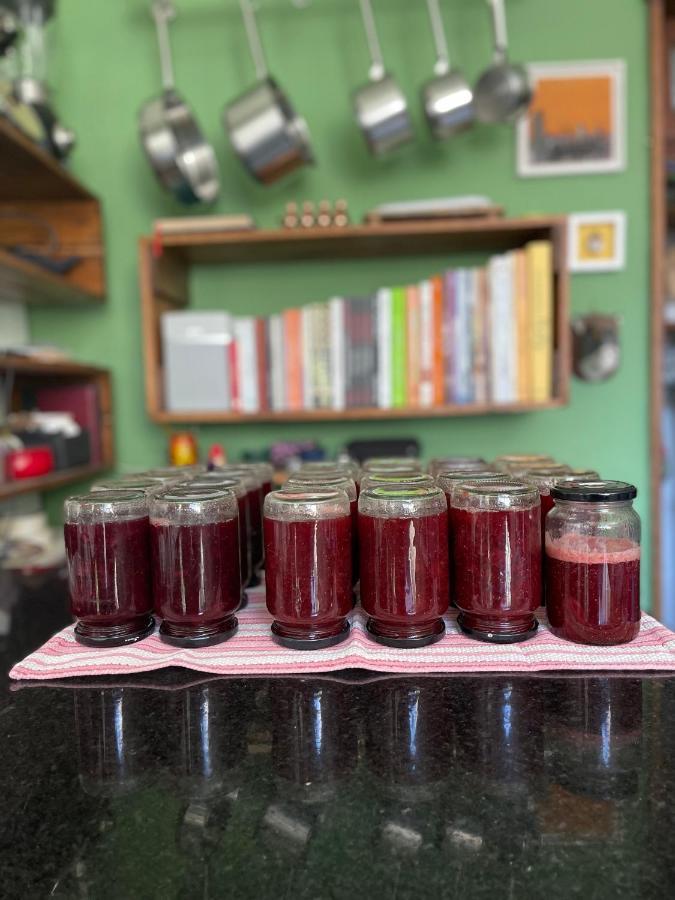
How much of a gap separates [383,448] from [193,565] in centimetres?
128

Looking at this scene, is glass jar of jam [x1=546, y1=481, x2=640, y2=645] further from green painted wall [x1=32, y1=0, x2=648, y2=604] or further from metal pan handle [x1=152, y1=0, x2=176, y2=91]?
metal pan handle [x1=152, y1=0, x2=176, y2=91]

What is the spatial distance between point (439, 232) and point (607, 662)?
52.6 inches

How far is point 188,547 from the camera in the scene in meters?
0.72

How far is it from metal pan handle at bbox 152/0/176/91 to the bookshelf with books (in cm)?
54

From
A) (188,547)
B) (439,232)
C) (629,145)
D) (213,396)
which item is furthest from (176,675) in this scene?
(629,145)

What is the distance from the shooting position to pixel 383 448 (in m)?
1.96

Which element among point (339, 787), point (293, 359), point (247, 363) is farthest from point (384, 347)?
point (339, 787)

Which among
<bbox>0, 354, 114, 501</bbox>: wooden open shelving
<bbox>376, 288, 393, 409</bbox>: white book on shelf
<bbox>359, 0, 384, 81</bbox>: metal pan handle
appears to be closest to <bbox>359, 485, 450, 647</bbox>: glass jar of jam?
<bbox>0, 354, 114, 501</bbox>: wooden open shelving

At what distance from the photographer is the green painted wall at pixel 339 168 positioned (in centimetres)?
195

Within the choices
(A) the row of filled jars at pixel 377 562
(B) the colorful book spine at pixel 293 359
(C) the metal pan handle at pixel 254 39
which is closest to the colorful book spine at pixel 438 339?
(B) the colorful book spine at pixel 293 359

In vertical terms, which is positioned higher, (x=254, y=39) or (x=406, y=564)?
(x=254, y=39)

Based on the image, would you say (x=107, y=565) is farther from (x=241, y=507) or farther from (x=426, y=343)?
(x=426, y=343)

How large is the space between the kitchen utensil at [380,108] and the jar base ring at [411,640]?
59.6 inches

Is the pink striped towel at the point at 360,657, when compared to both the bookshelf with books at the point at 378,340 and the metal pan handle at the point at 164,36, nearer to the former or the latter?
the bookshelf with books at the point at 378,340
